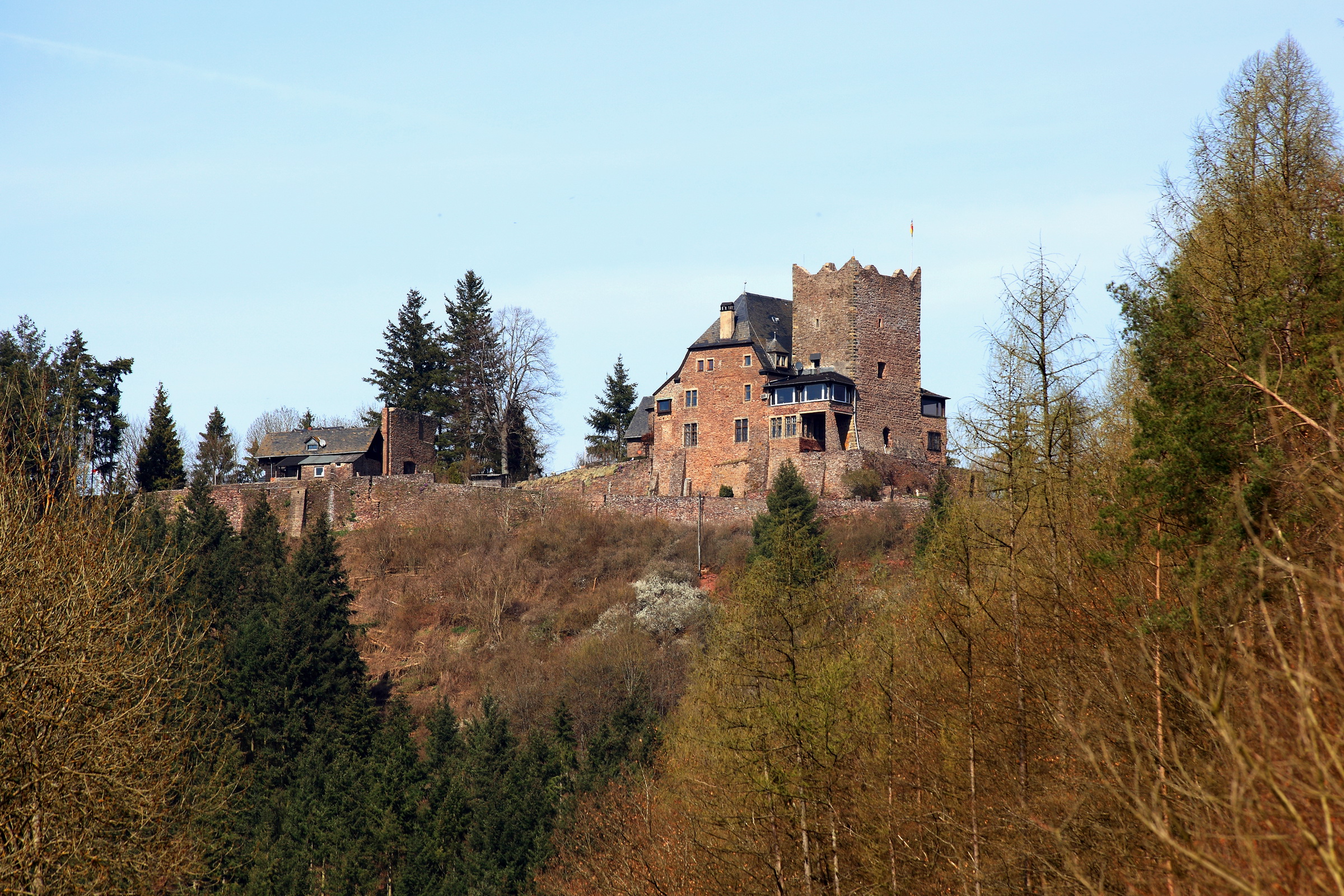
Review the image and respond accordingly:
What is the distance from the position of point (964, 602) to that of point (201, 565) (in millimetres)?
38082

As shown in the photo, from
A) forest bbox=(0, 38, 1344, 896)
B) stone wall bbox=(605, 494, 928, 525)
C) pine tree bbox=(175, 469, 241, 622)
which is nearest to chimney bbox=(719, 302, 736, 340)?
stone wall bbox=(605, 494, 928, 525)

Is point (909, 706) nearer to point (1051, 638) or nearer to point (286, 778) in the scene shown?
point (1051, 638)

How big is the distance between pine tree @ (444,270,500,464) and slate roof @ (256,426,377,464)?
4.87 meters

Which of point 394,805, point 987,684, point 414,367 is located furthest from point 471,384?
point 987,684

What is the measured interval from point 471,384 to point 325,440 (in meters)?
8.25

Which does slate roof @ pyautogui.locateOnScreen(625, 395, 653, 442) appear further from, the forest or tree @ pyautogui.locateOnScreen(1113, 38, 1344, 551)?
tree @ pyautogui.locateOnScreen(1113, 38, 1344, 551)

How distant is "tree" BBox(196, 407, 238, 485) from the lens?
7644 centimetres

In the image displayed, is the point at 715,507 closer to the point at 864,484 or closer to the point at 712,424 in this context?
the point at 712,424

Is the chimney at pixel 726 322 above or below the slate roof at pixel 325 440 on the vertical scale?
above

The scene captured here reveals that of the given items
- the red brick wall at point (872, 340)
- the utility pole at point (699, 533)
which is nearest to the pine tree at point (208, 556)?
the utility pole at point (699, 533)

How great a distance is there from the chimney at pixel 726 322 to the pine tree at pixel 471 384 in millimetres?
14645

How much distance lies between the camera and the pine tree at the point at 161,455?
62.0m

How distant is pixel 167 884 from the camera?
18.0 meters

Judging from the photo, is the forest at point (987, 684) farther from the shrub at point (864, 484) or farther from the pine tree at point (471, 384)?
the pine tree at point (471, 384)
